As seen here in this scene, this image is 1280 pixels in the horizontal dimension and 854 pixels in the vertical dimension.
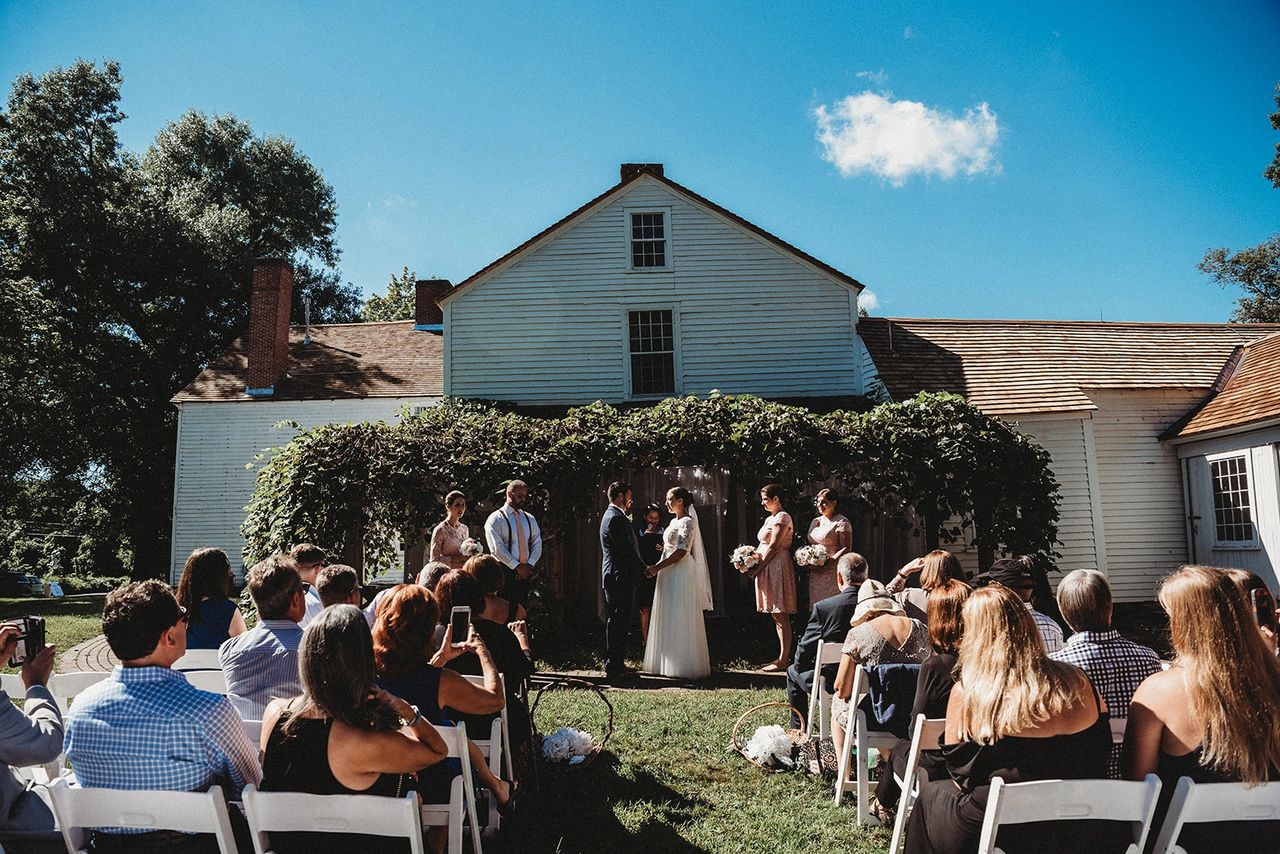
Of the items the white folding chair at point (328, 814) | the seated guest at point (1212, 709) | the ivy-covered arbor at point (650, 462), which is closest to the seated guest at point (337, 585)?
the white folding chair at point (328, 814)

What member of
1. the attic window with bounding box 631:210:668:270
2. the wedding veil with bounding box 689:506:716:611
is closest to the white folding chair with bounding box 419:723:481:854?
the wedding veil with bounding box 689:506:716:611

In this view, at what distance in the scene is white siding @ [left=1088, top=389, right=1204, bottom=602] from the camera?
50.7 feet

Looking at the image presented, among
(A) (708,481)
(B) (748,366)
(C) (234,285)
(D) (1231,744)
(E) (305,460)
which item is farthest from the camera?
(C) (234,285)

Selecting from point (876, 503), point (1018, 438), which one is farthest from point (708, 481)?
point (1018, 438)

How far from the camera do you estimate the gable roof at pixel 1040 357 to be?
615 inches

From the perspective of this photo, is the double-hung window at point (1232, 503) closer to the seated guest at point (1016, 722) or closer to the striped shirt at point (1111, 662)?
the striped shirt at point (1111, 662)

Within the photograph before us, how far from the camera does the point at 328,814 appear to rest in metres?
2.89

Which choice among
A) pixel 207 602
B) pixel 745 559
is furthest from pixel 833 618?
pixel 207 602

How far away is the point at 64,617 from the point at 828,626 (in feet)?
53.9

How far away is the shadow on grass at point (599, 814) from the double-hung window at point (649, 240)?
1279 centimetres

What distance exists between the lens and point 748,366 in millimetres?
17062

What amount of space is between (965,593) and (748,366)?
12.8 m

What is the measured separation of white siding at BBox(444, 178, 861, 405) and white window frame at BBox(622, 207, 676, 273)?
0.05 metres

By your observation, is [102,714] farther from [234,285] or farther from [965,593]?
[234,285]
